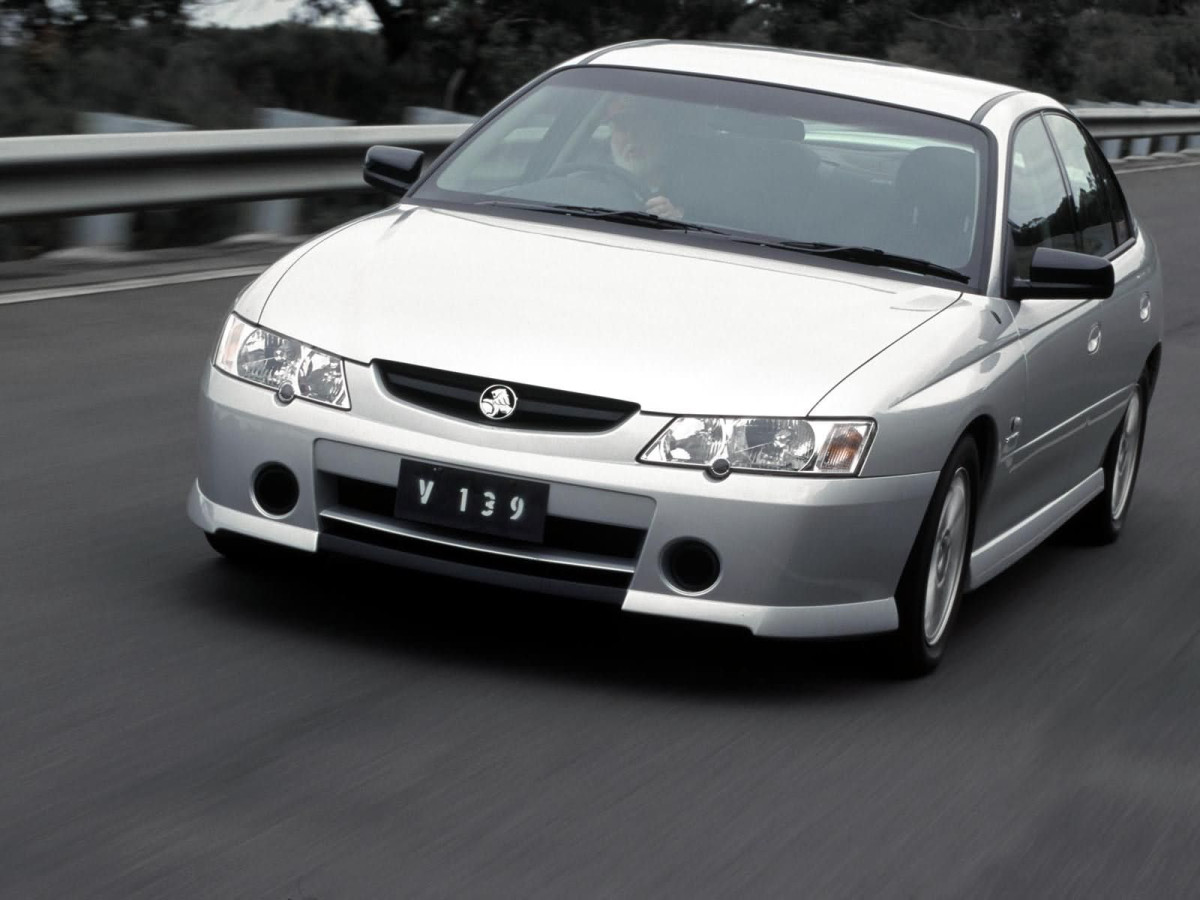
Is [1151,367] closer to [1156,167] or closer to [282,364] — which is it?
[282,364]

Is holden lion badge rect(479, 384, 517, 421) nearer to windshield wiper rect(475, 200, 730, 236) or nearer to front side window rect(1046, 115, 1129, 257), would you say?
windshield wiper rect(475, 200, 730, 236)

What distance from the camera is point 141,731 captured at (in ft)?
15.2

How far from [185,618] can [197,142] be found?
7.41 metres

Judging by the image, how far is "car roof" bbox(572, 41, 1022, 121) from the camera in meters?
6.77

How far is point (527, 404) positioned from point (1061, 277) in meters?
1.80

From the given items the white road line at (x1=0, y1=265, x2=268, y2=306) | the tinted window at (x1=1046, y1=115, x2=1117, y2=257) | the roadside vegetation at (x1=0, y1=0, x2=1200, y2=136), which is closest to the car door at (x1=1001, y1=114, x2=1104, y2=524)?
the tinted window at (x1=1046, y1=115, x2=1117, y2=257)

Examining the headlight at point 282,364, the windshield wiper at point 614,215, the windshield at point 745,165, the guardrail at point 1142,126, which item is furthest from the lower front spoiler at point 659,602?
the guardrail at point 1142,126

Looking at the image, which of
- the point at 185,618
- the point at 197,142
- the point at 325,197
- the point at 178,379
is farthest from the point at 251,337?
the point at 325,197

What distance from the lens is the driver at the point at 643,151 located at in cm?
642

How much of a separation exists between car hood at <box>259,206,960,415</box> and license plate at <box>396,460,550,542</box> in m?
0.23

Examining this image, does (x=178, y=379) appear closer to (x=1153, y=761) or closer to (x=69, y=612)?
(x=69, y=612)

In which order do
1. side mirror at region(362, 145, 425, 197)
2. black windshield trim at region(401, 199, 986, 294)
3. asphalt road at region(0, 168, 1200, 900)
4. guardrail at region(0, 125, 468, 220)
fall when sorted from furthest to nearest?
1. guardrail at region(0, 125, 468, 220)
2. side mirror at region(362, 145, 425, 197)
3. black windshield trim at region(401, 199, 986, 294)
4. asphalt road at region(0, 168, 1200, 900)

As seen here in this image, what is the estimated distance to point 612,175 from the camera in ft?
21.6

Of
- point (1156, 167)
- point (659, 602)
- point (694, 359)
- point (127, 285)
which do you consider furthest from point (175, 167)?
point (1156, 167)
